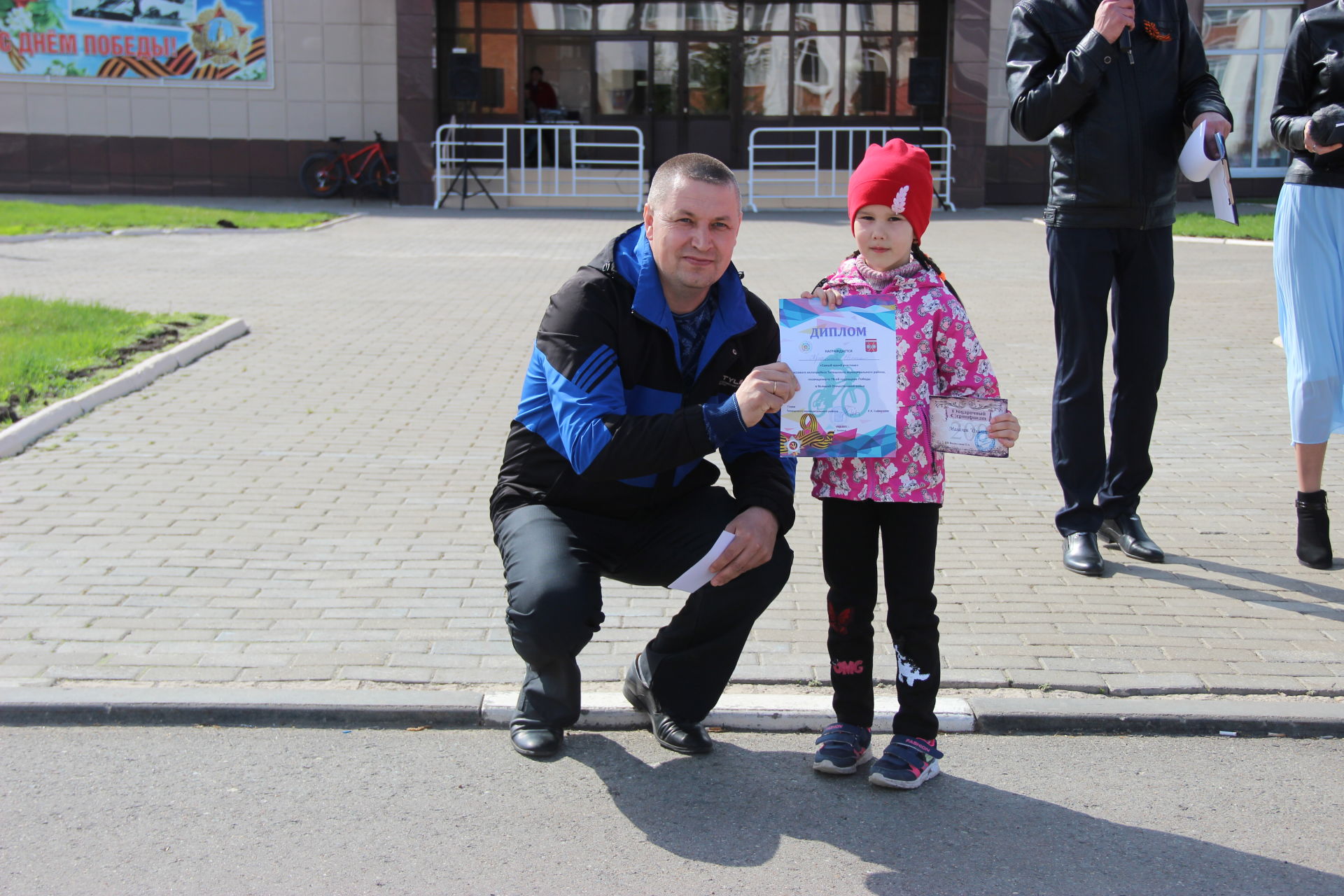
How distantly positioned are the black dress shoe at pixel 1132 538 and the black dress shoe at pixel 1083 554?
0.17 meters

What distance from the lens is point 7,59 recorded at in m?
23.5

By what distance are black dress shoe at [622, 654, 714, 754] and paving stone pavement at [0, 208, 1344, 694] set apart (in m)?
0.28

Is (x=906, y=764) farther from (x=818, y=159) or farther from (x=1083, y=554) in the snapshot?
(x=818, y=159)

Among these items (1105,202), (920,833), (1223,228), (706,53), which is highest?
(706,53)

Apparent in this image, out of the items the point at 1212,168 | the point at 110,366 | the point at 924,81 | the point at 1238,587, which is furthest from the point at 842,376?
the point at 924,81

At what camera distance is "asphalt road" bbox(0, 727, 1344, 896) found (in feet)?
10.0

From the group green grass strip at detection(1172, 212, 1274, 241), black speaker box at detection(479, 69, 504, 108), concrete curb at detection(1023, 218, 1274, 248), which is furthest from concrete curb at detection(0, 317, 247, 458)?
black speaker box at detection(479, 69, 504, 108)

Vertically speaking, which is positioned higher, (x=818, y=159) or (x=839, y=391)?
(x=818, y=159)

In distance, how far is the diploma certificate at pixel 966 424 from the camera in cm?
336

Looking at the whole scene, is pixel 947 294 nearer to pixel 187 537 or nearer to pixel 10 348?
pixel 187 537

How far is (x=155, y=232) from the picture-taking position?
17.0 metres

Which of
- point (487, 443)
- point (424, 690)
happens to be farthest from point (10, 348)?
point (424, 690)

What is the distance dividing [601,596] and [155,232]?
49.5 ft

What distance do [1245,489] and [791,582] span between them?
2589 millimetres
